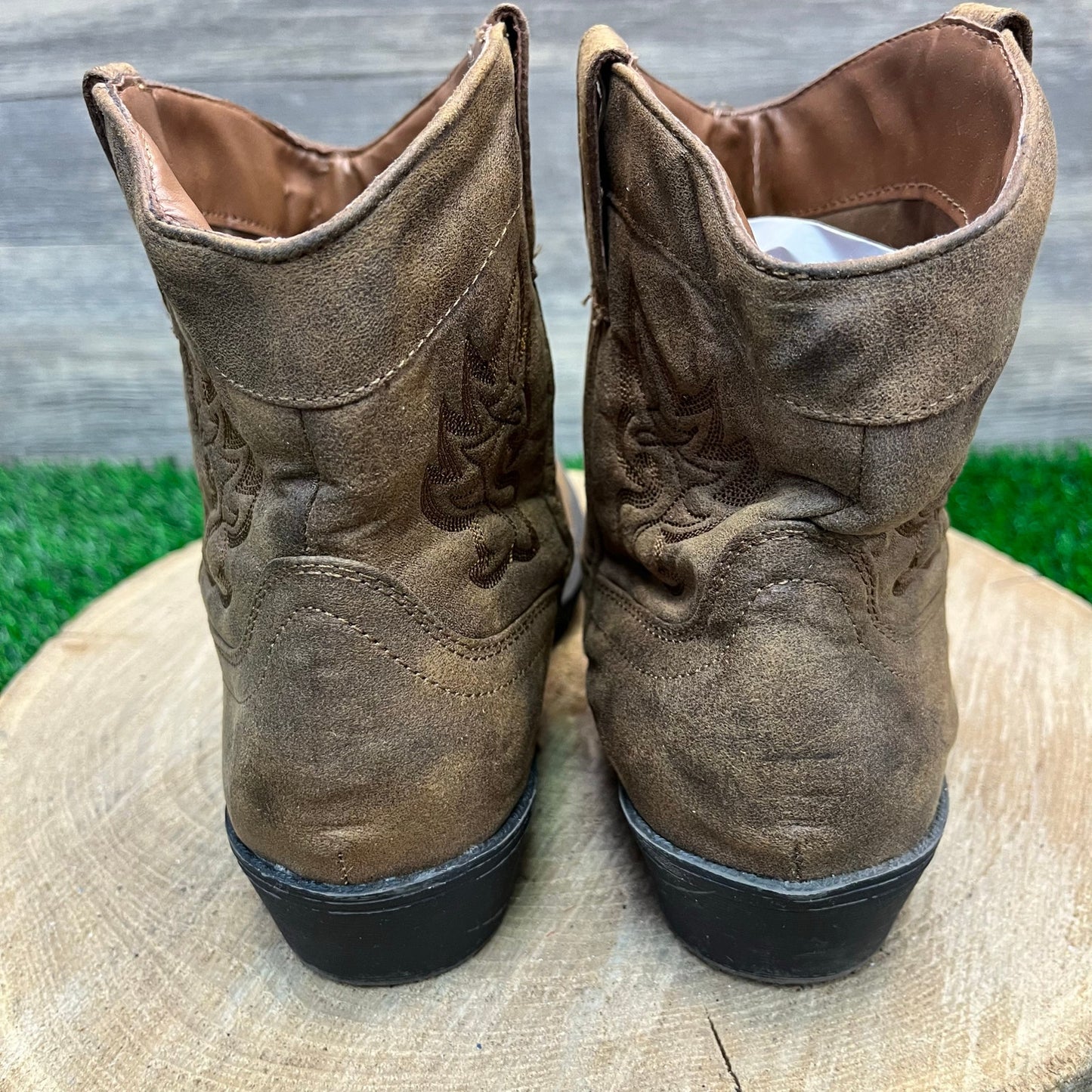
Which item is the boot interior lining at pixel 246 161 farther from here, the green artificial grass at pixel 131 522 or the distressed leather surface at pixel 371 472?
the green artificial grass at pixel 131 522

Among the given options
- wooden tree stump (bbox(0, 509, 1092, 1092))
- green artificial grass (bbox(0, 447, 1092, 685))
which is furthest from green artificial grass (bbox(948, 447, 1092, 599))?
wooden tree stump (bbox(0, 509, 1092, 1092))

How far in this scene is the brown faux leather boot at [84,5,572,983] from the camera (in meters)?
0.54

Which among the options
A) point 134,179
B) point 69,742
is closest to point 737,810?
point 134,179

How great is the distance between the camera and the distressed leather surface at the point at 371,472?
0.53 meters

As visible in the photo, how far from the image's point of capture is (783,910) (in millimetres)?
636

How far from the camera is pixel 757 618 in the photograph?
621mm

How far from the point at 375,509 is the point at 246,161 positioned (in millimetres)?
429

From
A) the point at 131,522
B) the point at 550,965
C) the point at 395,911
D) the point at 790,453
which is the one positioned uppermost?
the point at 790,453

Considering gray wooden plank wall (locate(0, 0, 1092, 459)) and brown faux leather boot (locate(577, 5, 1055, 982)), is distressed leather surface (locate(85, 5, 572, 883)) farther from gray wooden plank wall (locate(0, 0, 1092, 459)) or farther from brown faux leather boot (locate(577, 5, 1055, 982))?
gray wooden plank wall (locate(0, 0, 1092, 459))

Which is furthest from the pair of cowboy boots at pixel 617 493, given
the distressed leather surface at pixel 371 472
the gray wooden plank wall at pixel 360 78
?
the gray wooden plank wall at pixel 360 78

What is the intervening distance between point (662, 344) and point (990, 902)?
1.71 ft

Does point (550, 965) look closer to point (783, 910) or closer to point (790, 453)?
point (783, 910)

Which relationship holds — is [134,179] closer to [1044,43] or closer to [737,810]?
[737,810]

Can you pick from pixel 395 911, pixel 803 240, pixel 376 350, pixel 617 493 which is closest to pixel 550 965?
pixel 395 911
